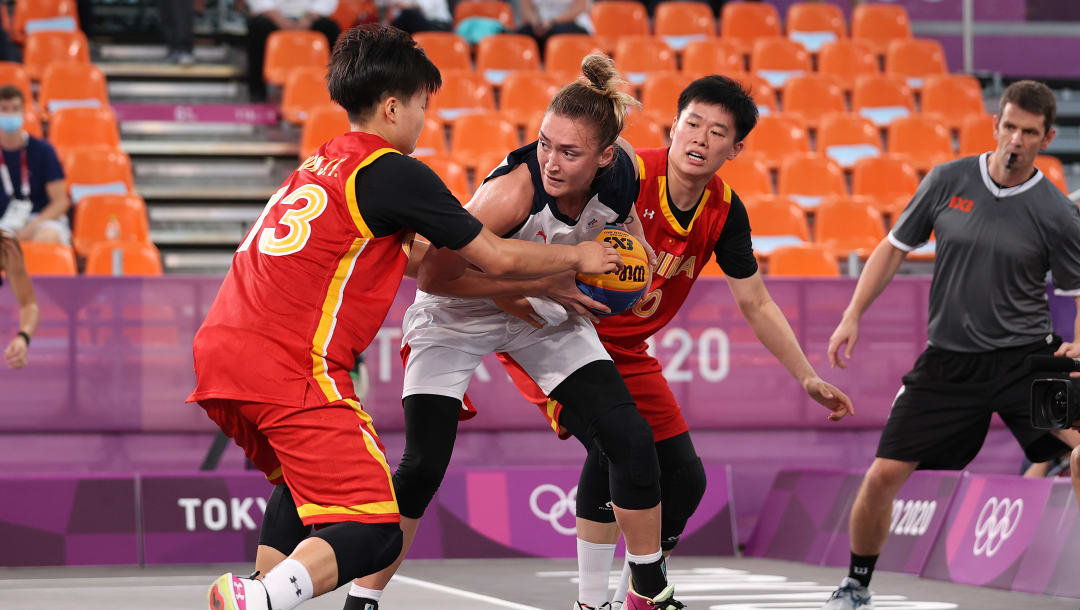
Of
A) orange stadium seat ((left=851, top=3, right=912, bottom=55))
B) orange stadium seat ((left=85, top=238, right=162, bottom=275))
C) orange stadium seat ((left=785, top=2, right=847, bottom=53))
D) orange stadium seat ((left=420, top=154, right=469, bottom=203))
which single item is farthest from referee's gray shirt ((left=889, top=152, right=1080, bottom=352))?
orange stadium seat ((left=851, top=3, right=912, bottom=55))

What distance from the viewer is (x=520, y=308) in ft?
14.9

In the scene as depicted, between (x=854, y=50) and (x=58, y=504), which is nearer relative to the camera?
(x=58, y=504)

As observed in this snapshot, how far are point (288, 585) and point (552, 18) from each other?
35.6 ft

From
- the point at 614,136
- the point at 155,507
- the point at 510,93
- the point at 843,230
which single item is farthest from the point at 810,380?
the point at 510,93

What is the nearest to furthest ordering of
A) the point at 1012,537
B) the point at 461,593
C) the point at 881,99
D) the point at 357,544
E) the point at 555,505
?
the point at 357,544 → the point at 461,593 → the point at 1012,537 → the point at 555,505 → the point at 881,99

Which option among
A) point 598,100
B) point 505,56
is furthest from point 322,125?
point 598,100

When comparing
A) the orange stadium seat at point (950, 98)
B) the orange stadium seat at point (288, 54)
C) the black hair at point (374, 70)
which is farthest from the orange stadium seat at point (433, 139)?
the black hair at point (374, 70)

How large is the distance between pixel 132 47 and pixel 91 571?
7.26 metres

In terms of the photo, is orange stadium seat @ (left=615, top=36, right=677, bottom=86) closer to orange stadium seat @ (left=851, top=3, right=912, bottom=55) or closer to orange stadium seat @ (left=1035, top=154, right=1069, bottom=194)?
orange stadium seat @ (left=851, top=3, right=912, bottom=55)

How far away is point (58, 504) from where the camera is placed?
24.4ft

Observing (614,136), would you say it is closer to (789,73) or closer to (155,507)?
(155,507)

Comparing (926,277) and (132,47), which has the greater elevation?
(132,47)

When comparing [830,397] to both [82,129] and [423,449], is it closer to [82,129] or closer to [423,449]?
[423,449]

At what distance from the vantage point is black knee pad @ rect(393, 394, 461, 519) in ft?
15.0
